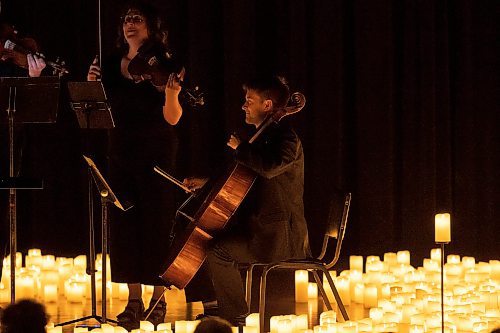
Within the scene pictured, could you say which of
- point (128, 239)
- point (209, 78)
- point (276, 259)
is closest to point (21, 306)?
point (276, 259)

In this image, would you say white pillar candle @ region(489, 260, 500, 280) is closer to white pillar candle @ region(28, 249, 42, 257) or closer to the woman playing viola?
the woman playing viola

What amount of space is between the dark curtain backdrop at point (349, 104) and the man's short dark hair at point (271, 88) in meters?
2.17

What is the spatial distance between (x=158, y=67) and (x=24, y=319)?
2.45m

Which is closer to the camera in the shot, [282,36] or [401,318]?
[401,318]

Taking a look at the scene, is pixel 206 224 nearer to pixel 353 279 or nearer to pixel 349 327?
pixel 349 327

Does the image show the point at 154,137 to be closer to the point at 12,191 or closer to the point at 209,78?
the point at 12,191

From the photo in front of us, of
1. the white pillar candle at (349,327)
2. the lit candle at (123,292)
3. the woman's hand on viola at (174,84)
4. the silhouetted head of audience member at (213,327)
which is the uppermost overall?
the woman's hand on viola at (174,84)

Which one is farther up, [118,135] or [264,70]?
[264,70]

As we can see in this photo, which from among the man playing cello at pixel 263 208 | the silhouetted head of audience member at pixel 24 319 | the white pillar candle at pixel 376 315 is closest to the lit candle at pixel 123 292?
the man playing cello at pixel 263 208

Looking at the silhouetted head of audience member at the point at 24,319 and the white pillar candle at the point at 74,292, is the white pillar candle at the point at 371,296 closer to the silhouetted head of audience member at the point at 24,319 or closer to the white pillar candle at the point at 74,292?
the white pillar candle at the point at 74,292

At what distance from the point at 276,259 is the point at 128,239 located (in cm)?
95

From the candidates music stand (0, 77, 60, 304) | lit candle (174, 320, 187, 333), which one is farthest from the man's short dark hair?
lit candle (174, 320, 187, 333)

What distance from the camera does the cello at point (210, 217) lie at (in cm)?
502

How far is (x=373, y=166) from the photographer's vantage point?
767 centimetres
